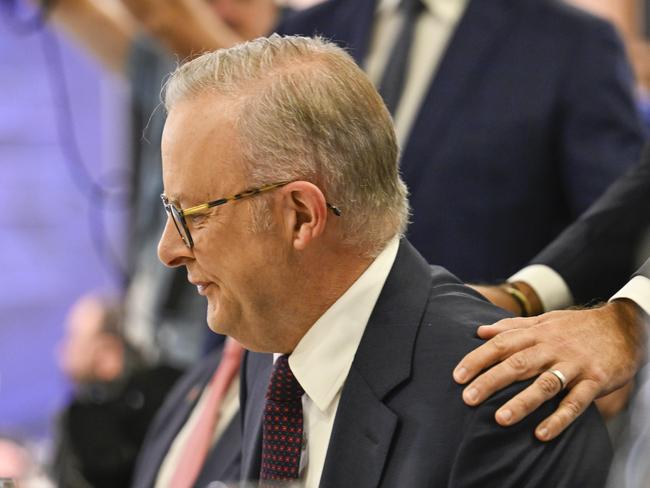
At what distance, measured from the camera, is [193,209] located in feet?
4.85

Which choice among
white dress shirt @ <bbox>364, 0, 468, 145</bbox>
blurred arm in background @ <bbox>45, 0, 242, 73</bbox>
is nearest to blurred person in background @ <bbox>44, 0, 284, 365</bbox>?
blurred arm in background @ <bbox>45, 0, 242, 73</bbox>

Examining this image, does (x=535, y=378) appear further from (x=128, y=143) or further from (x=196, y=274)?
(x=128, y=143)

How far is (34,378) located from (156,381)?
6.08 feet

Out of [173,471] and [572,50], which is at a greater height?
[572,50]

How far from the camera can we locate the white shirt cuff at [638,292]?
4.98ft

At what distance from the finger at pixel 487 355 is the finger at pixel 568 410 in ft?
0.25

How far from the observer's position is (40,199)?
5.20m

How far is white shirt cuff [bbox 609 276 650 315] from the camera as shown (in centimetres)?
152

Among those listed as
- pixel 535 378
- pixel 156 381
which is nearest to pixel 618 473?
pixel 535 378

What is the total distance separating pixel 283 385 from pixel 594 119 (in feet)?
2.80

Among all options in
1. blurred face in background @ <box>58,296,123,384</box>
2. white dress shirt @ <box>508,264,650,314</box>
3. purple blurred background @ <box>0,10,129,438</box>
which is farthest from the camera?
purple blurred background @ <box>0,10,129,438</box>

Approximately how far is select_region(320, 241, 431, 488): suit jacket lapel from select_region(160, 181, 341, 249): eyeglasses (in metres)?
0.14

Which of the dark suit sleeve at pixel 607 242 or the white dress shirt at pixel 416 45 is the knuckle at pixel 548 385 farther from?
the white dress shirt at pixel 416 45

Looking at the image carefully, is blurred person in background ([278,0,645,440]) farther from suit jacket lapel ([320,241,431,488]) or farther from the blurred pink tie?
suit jacket lapel ([320,241,431,488])
